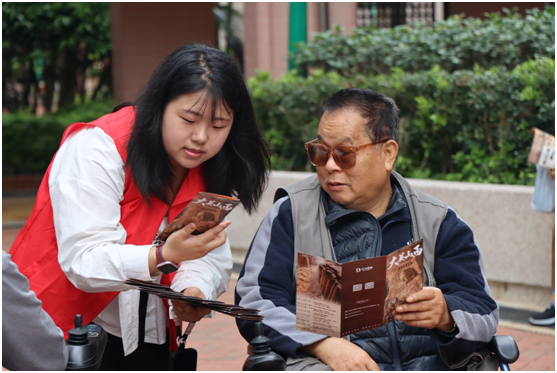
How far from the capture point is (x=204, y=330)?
16.9ft

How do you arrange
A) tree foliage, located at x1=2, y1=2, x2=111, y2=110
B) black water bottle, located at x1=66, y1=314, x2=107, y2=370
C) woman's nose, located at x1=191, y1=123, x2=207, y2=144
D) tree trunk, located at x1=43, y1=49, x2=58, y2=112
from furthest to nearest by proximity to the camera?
tree trunk, located at x1=43, y1=49, x2=58, y2=112 < tree foliage, located at x1=2, y1=2, x2=111, y2=110 < woman's nose, located at x1=191, y1=123, x2=207, y2=144 < black water bottle, located at x1=66, y1=314, x2=107, y2=370

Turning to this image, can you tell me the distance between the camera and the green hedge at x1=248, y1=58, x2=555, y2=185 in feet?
19.7

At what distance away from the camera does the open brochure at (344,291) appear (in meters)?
1.98

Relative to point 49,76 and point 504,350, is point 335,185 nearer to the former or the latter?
point 504,350

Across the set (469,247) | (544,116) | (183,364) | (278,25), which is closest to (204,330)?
(183,364)

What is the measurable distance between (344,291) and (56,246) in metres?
1.03

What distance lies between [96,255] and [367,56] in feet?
20.8

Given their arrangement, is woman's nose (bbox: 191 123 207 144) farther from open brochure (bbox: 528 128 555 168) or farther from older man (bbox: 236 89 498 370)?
open brochure (bbox: 528 128 555 168)

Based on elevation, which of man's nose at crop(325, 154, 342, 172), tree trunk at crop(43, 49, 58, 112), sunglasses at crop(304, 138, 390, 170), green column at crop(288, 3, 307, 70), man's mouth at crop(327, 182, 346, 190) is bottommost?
tree trunk at crop(43, 49, 58, 112)

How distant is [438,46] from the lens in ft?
24.9

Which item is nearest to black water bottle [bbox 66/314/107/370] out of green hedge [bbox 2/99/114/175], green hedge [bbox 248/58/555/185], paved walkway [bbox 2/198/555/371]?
paved walkway [bbox 2/198/555/371]

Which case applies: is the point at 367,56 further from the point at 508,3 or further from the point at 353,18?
the point at 508,3

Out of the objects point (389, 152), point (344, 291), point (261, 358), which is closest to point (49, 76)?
→ point (389, 152)

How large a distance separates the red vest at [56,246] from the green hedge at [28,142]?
11246 millimetres
